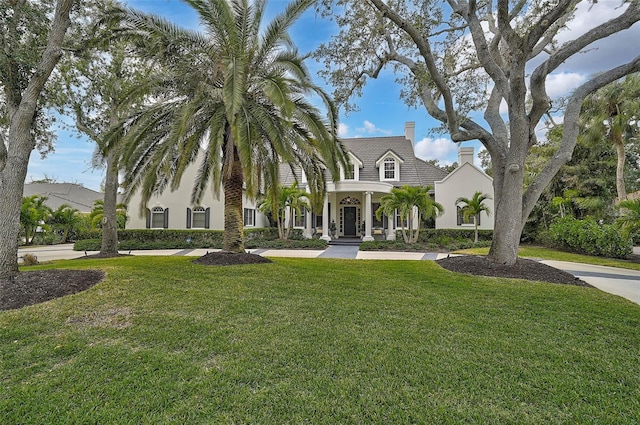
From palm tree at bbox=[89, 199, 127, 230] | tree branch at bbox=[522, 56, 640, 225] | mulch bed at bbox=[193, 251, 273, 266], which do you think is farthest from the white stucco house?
tree branch at bbox=[522, 56, 640, 225]

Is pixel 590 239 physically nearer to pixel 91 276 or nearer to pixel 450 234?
pixel 450 234

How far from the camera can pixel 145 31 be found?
862 cm

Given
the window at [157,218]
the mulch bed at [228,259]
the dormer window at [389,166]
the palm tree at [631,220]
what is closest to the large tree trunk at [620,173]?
the palm tree at [631,220]

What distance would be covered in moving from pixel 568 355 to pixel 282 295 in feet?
15.0

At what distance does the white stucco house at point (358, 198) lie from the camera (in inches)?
798

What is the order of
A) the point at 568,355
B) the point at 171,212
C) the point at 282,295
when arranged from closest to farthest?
1. the point at 568,355
2. the point at 282,295
3. the point at 171,212

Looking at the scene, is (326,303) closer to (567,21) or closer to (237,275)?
(237,275)

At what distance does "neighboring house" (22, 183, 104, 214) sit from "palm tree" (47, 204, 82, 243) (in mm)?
9299

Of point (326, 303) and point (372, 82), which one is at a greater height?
point (372, 82)

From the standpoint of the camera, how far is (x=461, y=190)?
20953 millimetres

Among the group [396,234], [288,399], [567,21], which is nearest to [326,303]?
[288,399]

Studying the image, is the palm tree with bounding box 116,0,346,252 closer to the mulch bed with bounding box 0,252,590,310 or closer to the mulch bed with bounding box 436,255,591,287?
the mulch bed with bounding box 0,252,590,310

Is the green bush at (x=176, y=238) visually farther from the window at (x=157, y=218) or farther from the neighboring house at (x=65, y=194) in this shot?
the neighboring house at (x=65, y=194)

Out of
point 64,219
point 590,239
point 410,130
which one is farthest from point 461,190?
point 64,219
